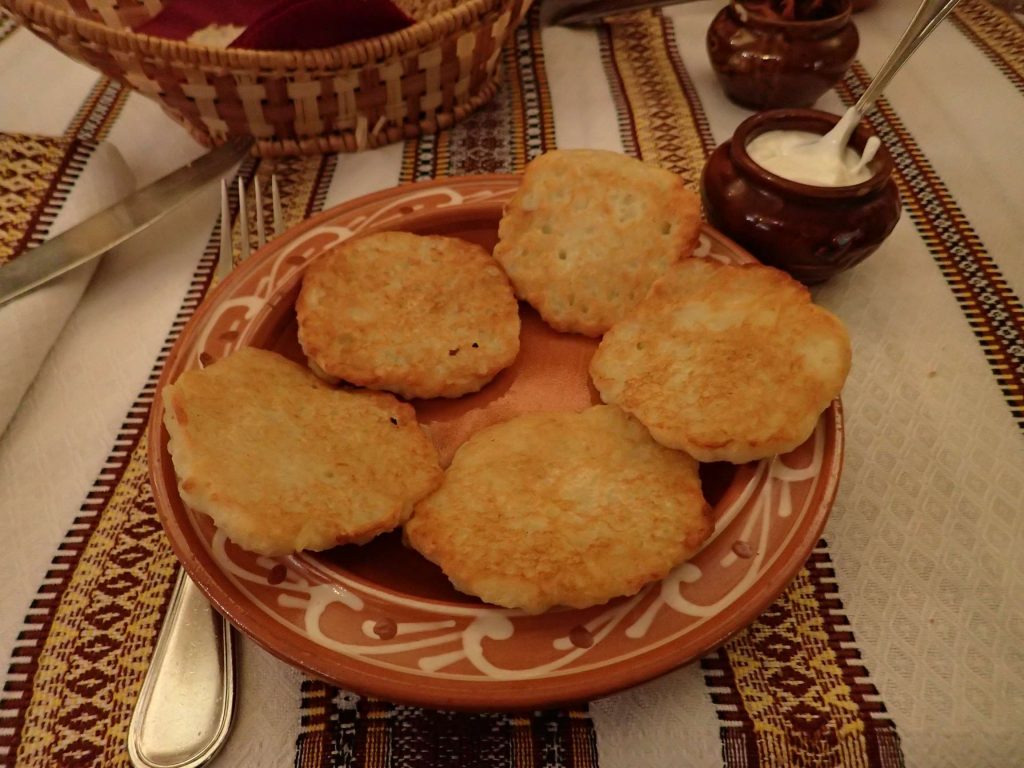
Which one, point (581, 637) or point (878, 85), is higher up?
point (878, 85)

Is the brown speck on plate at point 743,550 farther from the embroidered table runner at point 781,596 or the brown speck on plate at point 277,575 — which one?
the brown speck on plate at point 277,575

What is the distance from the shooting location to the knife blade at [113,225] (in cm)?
151

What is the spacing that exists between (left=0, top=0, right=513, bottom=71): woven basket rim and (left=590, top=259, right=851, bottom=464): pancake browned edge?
91 centimetres

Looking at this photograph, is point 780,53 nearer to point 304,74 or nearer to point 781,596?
point 304,74

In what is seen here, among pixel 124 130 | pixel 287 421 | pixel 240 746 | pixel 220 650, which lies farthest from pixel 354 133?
pixel 240 746

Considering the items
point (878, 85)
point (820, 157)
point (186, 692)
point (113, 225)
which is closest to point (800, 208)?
point (820, 157)

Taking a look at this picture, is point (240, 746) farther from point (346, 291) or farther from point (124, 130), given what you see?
point (124, 130)

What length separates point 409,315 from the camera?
1.38 meters

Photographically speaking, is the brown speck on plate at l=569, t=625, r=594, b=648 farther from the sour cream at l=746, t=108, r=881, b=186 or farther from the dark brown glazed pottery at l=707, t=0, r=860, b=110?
the dark brown glazed pottery at l=707, t=0, r=860, b=110

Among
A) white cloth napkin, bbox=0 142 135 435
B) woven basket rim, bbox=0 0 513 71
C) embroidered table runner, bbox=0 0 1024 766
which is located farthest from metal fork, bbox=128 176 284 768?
woven basket rim, bbox=0 0 513 71

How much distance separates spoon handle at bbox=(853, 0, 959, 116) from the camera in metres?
1.42

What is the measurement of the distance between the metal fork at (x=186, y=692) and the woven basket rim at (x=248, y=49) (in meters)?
1.19

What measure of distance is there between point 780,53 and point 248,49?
1.42 metres

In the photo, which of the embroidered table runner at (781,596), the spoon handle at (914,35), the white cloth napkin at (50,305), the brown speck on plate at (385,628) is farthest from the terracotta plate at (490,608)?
the spoon handle at (914,35)
